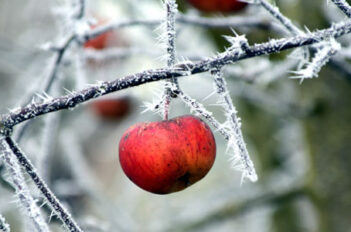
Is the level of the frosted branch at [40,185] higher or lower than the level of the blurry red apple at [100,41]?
lower

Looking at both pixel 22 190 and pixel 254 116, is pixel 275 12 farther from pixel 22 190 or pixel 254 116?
pixel 254 116

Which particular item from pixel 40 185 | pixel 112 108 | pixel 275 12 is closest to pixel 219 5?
pixel 275 12

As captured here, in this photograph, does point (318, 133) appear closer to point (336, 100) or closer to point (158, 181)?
point (336, 100)

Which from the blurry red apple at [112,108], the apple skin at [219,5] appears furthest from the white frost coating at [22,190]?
the blurry red apple at [112,108]

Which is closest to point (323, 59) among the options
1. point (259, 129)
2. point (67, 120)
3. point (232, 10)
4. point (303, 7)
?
point (232, 10)

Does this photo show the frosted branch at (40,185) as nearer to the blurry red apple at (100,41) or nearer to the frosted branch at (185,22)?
the frosted branch at (185,22)

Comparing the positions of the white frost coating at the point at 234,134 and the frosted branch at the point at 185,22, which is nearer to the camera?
the white frost coating at the point at 234,134
